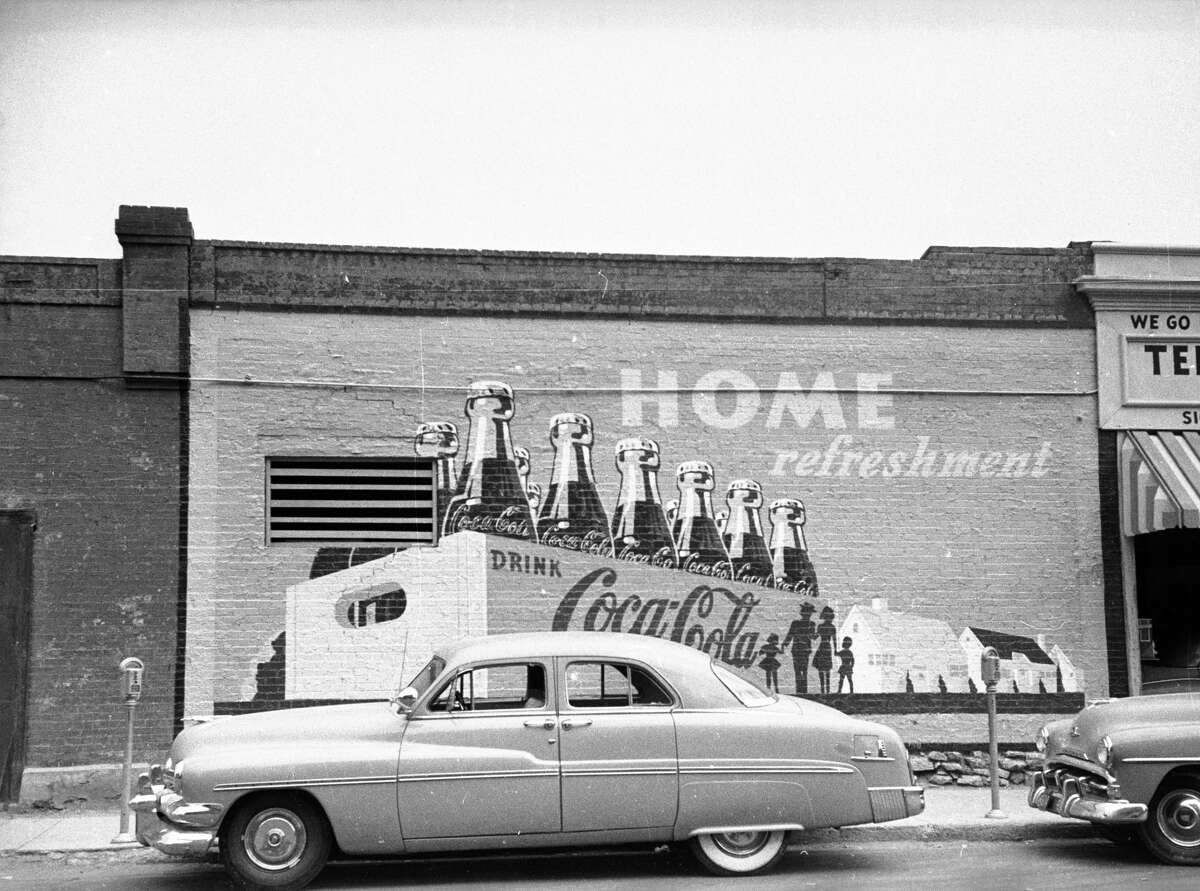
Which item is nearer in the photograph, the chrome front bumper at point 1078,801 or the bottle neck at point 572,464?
the chrome front bumper at point 1078,801

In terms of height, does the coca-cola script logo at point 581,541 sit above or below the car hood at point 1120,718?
Answer: above

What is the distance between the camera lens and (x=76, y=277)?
11.5 meters

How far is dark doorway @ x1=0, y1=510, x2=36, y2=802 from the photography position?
36.1 feet

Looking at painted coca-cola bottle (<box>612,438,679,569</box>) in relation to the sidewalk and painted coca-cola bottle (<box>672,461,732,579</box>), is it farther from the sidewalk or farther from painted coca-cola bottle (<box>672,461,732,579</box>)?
the sidewalk

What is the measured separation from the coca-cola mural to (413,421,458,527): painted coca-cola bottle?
13mm

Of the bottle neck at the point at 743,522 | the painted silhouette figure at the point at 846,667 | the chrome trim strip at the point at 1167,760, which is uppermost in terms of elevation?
the bottle neck at the point at 743,522

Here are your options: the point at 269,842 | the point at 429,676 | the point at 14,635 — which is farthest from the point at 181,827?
the point at 14,635

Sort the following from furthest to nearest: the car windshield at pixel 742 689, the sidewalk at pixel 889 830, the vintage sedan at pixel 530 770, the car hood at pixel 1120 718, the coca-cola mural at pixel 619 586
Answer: the coca-cola mural at pixel 619 586 < the sidewalk at pixel 889 830 < the car hood at pixel 1120 718 < the car windshield at pixel 742 689 < the vintage sedan at pixel 530 770

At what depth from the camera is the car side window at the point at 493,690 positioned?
834cm

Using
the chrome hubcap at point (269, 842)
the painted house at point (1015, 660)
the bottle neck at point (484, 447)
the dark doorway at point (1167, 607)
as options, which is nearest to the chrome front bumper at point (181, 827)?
the chrome hubcap at point (269, 842)

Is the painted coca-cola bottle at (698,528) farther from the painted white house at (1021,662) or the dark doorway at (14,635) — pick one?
the dark doorway at (14,635)

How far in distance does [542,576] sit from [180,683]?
340 cm

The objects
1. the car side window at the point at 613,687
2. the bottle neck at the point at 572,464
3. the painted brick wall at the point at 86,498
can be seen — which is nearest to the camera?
the car side window at the point at 613,687

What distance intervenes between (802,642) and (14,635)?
719 centimetres
